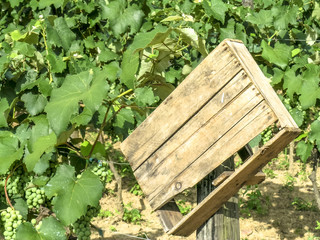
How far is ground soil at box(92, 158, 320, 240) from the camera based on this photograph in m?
6.02

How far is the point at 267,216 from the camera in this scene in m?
6.51

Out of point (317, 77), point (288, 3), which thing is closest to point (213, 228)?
point (317, 77)

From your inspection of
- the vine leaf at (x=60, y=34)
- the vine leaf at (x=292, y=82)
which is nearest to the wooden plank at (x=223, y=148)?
the vine leaf at (x=60, y=34)

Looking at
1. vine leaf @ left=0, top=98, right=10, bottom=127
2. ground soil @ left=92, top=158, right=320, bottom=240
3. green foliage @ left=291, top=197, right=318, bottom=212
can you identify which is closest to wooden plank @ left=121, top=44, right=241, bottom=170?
vine leaf @ left=0, top=98, right=10, bottom=127

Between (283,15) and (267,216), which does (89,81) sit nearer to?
(283,15)

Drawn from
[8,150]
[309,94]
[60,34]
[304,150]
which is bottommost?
[304,150]

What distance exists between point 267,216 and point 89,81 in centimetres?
447

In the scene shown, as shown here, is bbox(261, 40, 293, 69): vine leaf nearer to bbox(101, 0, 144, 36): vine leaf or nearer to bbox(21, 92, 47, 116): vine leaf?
bbox(101, 0, 144, 36): vine leaf

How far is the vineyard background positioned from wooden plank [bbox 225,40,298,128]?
39 cm

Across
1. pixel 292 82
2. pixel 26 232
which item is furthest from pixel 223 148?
pixel 292 82

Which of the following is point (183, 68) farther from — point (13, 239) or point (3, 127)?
point (13, 239)

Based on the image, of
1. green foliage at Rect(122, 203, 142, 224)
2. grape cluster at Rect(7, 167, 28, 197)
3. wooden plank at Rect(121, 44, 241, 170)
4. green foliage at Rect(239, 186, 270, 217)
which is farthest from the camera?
green foliage at Rect(239, 186, 270, 217)

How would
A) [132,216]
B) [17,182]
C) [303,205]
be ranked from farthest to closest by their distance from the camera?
[303,205], [132,216], [17,182]

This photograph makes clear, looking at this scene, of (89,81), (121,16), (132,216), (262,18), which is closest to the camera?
(89,81)
